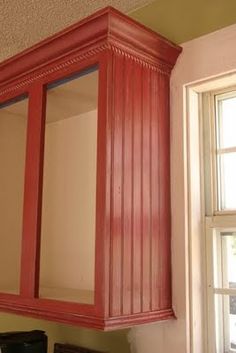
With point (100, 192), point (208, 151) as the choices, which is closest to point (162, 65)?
point (208, 151)

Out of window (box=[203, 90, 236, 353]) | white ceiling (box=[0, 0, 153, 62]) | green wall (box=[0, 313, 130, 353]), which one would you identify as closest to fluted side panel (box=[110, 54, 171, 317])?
window (box=[203, 90, 236, 353])

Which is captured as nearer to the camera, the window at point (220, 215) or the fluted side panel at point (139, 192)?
the fluted side panel at point (139, 192)

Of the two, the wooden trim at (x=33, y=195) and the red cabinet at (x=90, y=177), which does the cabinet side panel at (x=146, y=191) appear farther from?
the wooden trim at (x=33, y=195)

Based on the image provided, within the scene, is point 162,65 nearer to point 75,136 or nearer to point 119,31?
point 119,31

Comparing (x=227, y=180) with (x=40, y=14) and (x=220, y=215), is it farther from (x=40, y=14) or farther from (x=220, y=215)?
(x=40, y=14)

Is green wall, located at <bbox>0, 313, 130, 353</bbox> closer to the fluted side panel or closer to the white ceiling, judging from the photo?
the fluted side panel

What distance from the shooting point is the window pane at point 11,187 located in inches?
62.7

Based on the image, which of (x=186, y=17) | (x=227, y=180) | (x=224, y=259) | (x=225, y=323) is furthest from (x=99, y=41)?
(x=225, y=323)

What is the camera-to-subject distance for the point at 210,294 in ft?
4.78

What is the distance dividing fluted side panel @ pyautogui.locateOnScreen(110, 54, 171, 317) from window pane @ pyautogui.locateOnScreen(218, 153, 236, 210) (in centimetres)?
19

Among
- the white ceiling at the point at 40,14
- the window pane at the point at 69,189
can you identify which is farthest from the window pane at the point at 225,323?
the white ceiling at the point at 40,14

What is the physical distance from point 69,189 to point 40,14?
28.0 inches

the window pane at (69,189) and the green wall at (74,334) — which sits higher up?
the window pane at (69,189)

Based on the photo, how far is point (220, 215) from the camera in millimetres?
1474
